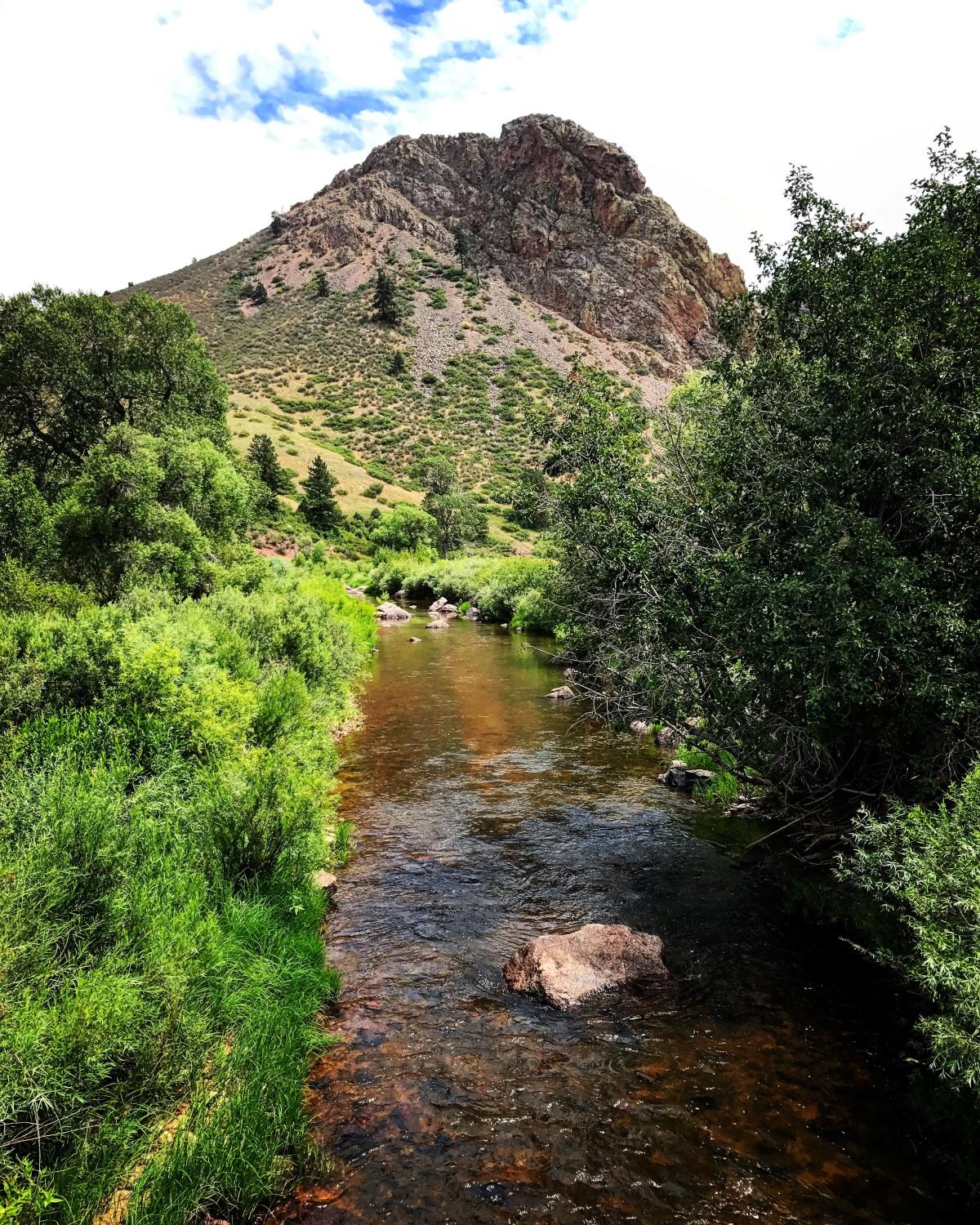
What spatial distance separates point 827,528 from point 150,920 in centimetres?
867

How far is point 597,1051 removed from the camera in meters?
6.89

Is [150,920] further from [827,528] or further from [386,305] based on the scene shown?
[386,305]

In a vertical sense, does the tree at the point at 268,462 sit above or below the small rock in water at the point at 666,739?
above

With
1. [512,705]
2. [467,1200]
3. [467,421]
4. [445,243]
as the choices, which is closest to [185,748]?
[467,1200]

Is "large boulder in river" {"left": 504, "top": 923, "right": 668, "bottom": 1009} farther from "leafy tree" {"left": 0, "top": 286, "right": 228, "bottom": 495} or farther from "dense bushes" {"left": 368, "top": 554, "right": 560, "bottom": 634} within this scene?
"leafy tree" {"left": 0, "top": 286, "right": 228, "bottom": 495}

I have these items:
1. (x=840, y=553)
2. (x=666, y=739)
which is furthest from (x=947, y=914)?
(x=666, y=739)

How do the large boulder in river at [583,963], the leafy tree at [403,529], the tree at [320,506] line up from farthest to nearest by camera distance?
the leafy tree at [403,529], the tree at [320,506], the large boulder in river at [583,963]

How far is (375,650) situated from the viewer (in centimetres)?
3123

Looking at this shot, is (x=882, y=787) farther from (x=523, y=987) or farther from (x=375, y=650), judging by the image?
(x=375, y=650)

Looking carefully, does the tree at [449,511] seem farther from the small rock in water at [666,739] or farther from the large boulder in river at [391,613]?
the small rock in water at [666,739]

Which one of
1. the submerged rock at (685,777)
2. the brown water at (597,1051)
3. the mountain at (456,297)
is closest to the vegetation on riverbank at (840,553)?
the brown water at (597,1051)

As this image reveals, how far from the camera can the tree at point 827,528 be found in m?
8.02

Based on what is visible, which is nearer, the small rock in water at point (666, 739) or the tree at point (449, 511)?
the small rock in water at point (666, 739)

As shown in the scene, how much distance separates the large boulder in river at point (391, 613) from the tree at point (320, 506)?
26.2 metres
